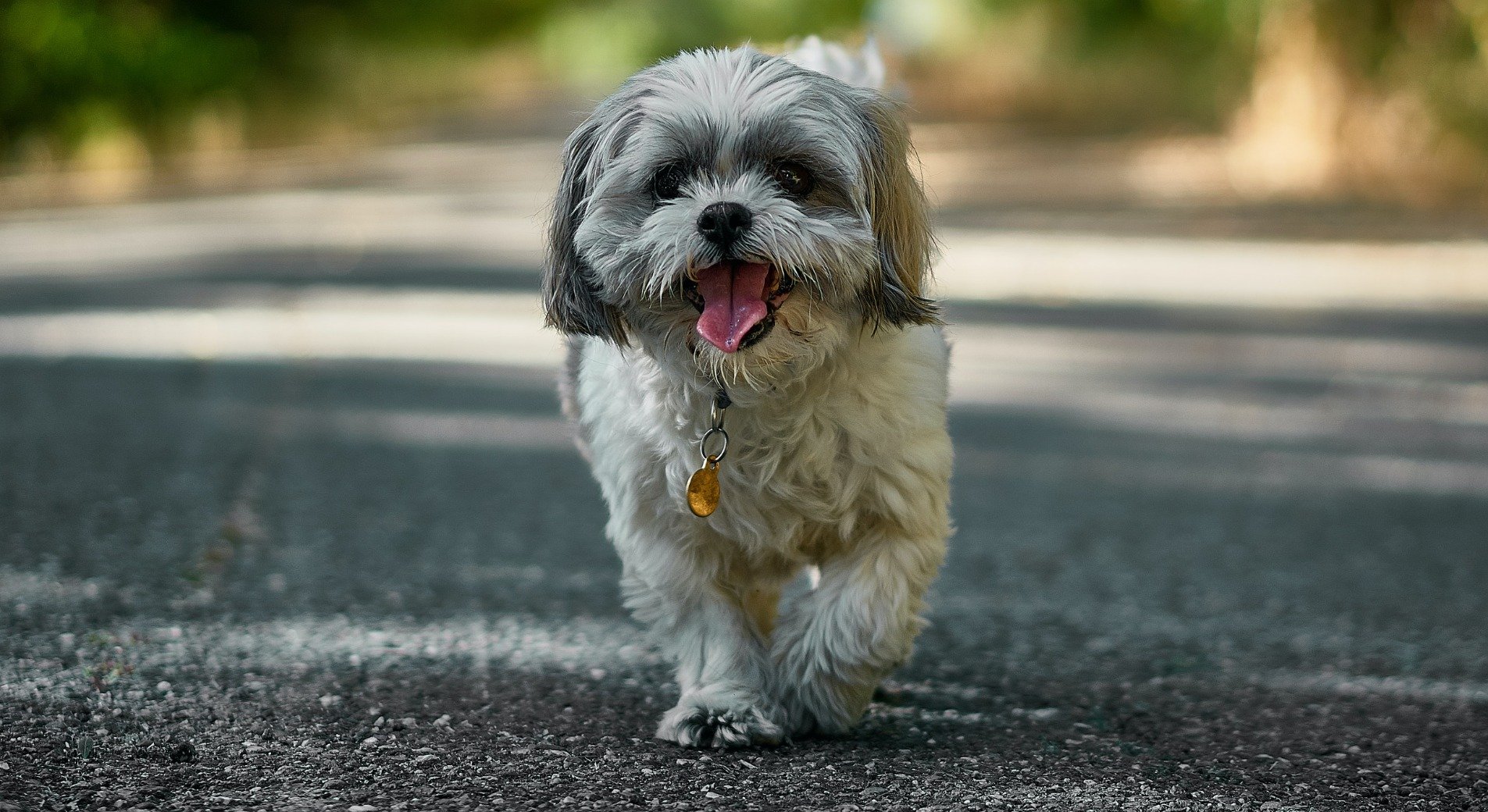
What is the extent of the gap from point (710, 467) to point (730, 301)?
0.39m

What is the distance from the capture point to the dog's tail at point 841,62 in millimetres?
4820

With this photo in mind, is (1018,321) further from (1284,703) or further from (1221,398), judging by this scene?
(1284,703)

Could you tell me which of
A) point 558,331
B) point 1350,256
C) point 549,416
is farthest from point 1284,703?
point 1350,256

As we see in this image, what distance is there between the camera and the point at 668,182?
3.84 meters

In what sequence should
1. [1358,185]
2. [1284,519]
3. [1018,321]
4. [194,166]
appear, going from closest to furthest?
1. [1284,519]
2. [1018,321]
3. [1358,185]
4. [194,166]

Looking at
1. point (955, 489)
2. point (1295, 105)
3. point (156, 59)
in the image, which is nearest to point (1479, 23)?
point (1295, 105)

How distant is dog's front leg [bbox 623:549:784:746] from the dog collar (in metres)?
0.22

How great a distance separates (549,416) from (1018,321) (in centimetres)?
422

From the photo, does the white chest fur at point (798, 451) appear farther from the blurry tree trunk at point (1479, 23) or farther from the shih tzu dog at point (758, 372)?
the blurry tree trunk at point (1479, 23)

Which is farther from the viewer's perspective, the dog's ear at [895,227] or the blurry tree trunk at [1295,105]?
the blurry tree trunk at [1295,105]

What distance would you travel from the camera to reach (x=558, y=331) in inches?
163

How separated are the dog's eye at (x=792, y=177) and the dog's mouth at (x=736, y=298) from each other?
202mm

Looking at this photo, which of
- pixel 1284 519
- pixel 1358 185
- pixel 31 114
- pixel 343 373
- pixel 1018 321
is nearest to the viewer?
pixel 1284 519

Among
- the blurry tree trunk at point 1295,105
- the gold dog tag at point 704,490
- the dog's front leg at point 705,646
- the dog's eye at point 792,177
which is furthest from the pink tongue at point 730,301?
the blurry tree trunk at point 1295,105
